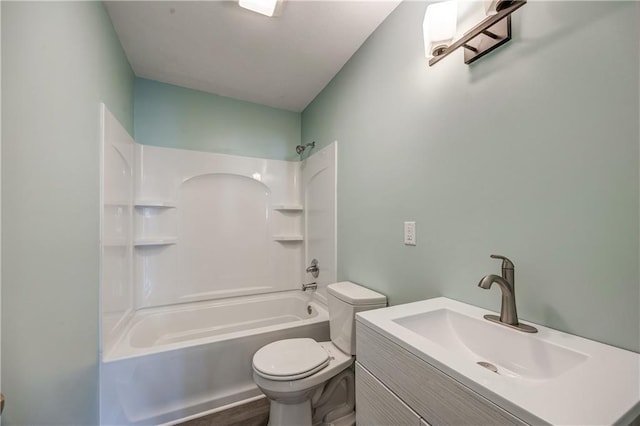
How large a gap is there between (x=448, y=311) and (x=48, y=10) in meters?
1.95

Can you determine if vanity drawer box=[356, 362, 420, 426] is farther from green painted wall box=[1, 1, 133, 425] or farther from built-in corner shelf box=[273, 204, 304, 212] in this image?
built-in corner shelf box=[273, 204, 304, 212]

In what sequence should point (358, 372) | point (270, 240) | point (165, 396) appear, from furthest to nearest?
point (270, 240) < point (165, 396) < point (358, 372)

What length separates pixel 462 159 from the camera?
3.56 ft

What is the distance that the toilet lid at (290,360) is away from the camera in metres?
1.29

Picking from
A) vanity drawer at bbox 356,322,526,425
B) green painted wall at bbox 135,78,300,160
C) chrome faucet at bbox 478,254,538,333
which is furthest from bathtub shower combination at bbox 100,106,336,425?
chrome faucet at bbox 478,254,538,333

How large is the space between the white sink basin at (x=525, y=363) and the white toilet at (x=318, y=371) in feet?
1.71

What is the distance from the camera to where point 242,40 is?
1684 mm

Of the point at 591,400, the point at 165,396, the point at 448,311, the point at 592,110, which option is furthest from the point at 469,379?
the point at 165,396

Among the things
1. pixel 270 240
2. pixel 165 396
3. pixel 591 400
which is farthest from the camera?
pixel 270 240

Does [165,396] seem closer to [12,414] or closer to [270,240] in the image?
[12,414]

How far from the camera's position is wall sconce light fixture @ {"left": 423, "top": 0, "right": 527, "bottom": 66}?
0.83 meters

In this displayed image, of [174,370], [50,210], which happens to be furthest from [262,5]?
[174,370]

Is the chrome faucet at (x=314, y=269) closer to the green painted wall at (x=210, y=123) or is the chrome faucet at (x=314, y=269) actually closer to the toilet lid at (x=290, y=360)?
the toilet lid at (x=290, y=360)

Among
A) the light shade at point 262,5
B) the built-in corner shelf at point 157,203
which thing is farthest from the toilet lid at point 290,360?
the light shade at point 262,5
